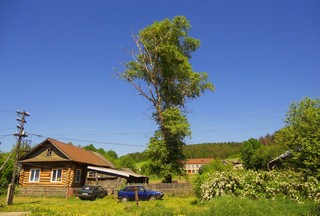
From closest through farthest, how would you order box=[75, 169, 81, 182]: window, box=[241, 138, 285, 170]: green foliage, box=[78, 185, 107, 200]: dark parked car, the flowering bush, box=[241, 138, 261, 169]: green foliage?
the flowering bush < box=[78, 185, 107, 200]: dark parked car < box=[75, 169, 81, 182]: window < box=[241, 138, 285, 170]: green foliage < box=[241, 138, 261, 169]: green foliage

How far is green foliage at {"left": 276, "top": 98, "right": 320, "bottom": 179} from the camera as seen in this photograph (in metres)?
21.7

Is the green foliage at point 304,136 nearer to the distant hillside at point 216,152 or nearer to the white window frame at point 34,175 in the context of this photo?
the white window frame at point 34,175

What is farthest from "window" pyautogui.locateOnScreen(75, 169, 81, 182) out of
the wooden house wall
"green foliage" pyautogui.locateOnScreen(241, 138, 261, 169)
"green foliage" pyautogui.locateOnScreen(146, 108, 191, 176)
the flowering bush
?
"green foliage" pyautogui.locateOnScreen(241, 138, 261, 169)

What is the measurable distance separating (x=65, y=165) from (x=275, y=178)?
24387mm

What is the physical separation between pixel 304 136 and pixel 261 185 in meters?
9.75

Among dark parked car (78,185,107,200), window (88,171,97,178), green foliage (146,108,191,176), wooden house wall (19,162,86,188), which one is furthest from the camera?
window (88,171,97,178)

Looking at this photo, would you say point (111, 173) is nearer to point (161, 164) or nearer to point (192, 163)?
point (161, 164)

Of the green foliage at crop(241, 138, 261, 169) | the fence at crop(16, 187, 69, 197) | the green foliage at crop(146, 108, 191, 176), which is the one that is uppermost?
the green foliage at crop(241, 138, 261, 169)

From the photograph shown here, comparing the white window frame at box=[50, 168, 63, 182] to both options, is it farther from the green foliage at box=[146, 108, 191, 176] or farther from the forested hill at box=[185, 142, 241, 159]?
the forested hill at box=[185, 142, 241, 159]

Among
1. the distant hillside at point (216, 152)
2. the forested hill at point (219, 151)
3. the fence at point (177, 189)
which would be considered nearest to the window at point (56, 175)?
the fence at point (177, 189)

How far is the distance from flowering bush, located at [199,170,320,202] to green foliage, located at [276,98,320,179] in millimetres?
4880

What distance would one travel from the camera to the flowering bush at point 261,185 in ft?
52.9

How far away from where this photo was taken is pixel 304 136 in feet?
78.0

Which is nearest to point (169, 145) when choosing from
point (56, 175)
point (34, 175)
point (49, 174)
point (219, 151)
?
point (56, 175)
